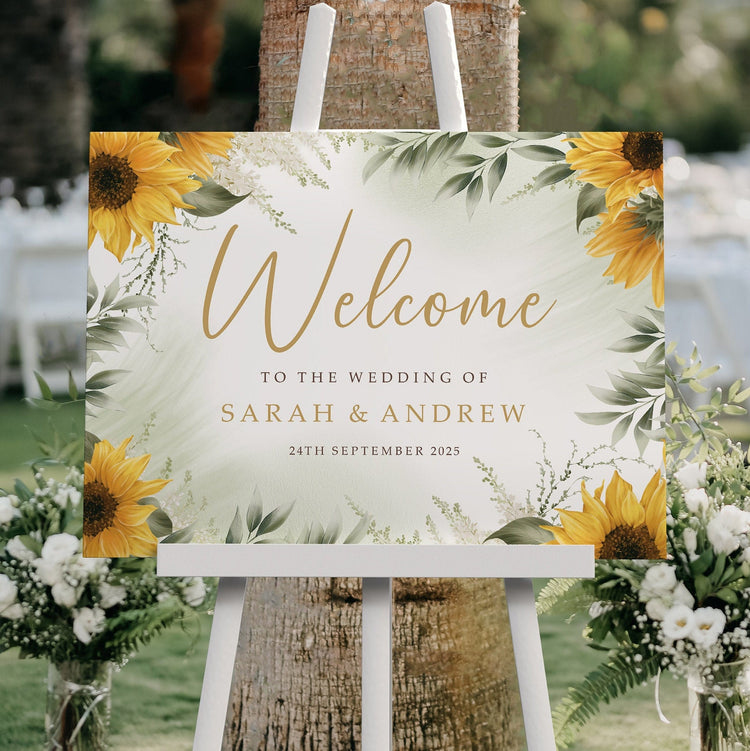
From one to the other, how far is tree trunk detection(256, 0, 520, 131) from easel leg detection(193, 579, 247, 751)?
840mm

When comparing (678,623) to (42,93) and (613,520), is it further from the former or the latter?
(42,93)

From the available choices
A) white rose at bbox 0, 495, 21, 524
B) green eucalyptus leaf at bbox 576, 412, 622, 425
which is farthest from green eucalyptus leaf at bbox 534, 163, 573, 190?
white rose at bbox 0, 495, 21, 524

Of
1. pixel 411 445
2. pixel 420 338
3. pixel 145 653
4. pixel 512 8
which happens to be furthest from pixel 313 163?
pixel 145 653

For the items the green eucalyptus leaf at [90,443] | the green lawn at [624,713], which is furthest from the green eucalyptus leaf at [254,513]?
the green lawn at [624,713]

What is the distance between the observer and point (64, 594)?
1.71 meters

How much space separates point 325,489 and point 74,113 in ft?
22.7

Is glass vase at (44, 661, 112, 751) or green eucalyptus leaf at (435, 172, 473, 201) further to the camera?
glass vase at (44, 661, 112, 751)

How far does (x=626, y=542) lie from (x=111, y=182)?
33.7 inches

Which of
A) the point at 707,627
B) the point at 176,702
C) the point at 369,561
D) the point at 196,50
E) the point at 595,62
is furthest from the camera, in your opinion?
the point at 196,50

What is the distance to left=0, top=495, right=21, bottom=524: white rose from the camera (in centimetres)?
179

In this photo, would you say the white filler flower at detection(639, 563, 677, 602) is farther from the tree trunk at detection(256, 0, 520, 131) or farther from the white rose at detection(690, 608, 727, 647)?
the tree trunk at detection(256, 0, 520, 131)

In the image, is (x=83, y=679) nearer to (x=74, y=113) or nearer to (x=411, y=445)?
(x=411, y=445)

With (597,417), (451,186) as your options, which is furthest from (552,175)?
(597,417)

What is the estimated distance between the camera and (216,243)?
1.47 m
